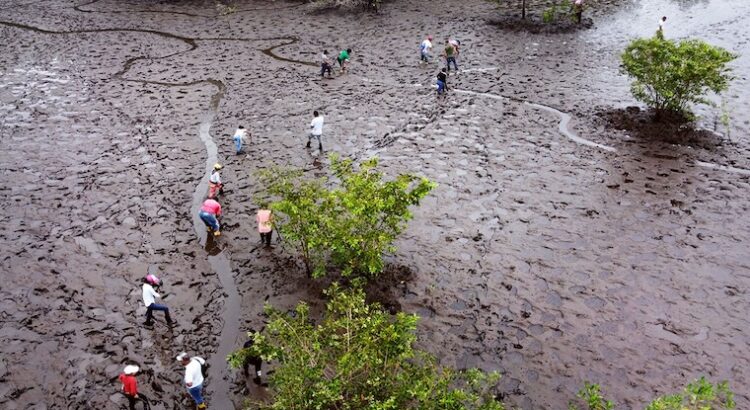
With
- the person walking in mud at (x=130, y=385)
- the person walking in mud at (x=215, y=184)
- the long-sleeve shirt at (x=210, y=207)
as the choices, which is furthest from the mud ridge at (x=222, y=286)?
the person walking in mud at (x=130, y=385)

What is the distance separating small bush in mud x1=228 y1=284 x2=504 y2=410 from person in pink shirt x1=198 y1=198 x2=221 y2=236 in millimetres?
5161

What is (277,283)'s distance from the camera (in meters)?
11.6

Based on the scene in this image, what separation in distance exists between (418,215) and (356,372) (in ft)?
22.2

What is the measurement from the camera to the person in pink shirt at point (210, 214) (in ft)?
40.9

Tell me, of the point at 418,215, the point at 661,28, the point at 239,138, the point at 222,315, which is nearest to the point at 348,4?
the point at 661,28

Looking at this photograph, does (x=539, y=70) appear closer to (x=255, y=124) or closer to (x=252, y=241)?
(x=255, y=124)

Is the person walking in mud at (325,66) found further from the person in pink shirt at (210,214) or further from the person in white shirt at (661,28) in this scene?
the person in white shirt at (661,28)

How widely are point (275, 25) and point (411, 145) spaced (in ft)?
49.4

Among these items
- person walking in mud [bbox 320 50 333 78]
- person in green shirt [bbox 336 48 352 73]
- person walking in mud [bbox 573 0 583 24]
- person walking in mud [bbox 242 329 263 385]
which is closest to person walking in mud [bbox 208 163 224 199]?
person walking in mud [bbox 242 329 263 385]

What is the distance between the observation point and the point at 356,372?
7191 mm

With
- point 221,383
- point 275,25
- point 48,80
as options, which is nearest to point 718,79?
point 221,383

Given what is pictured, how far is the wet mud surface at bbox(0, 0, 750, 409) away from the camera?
9938 millimetres

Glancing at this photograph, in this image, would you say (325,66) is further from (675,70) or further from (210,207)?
(675,70)

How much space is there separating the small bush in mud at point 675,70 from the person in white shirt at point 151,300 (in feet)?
48.6
